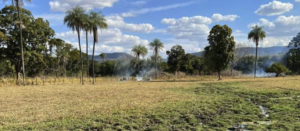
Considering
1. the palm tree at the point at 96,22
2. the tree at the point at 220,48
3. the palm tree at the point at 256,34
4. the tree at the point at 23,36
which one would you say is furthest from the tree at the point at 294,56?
the tree at the point at 23,36

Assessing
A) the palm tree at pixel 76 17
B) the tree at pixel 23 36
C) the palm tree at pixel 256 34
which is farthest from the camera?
the palm tree at pixel 256 34

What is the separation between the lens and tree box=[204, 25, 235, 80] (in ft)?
110

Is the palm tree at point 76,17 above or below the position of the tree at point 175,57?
above

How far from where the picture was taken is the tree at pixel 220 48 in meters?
33.6

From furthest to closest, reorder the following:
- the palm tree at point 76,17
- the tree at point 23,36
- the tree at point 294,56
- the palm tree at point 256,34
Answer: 1. the tree at point 294,56
2. the palm tree at point 256,34
3. the tree at point 23,36
4. the palm tree at point 76,17

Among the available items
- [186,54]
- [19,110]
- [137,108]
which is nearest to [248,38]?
[186,54]

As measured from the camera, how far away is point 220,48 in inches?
1326

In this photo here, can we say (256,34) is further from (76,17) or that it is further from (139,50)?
(76,17)

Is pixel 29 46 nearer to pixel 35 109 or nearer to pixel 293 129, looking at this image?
pixel 35 109

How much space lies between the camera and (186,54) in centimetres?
5162

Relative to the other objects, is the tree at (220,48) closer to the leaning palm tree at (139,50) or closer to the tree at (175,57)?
the tree at (175,57)

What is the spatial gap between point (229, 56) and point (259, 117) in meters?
25.9

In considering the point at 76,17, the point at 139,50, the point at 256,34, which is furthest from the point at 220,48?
the point at 139,50

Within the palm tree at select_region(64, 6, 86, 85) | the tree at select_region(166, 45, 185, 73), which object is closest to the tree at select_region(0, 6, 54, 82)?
the palm tree at select_region(64, 6, 86, 85)
